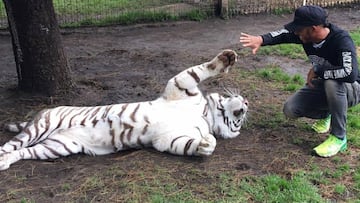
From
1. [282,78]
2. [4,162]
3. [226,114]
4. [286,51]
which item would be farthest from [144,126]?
[286,51]

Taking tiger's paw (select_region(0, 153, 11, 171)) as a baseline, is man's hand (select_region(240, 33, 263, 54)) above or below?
above

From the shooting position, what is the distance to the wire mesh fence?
8.74 meters

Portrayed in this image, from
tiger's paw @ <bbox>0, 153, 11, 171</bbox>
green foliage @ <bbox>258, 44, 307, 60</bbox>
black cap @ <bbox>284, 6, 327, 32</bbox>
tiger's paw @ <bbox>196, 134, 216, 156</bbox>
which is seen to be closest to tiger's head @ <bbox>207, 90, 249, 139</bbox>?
tiger's paw @ <bbox>196, 134, 216, 156</bbox>

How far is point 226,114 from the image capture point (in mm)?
4508

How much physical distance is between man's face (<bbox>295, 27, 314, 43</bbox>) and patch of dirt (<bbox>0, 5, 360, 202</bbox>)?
81 centimetres

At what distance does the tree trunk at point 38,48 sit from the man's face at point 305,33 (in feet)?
7.55

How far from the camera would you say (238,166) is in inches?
161

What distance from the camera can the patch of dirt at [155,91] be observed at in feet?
13.1

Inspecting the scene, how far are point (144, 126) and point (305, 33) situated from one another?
1.39 meters

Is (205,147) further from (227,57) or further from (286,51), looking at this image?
(286,51)

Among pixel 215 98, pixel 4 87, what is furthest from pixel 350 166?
pixel 4 87

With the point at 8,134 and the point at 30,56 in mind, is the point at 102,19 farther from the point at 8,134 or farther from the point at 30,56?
the point at 8,134

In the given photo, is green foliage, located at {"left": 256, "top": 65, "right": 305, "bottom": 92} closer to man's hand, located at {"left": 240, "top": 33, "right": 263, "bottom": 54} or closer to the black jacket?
the black jacket

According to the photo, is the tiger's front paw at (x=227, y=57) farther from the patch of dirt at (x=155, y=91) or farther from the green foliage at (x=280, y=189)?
the green foliage at (x=280, y=189)
